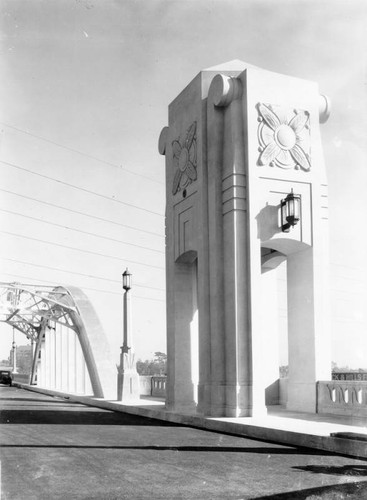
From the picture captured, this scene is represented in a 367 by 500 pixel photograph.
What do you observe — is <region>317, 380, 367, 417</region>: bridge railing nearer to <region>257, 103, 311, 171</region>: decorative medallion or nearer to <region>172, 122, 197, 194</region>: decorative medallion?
<region>257, 103, 311, 171</region>: decorative medallion

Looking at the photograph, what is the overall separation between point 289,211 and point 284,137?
2179 millimetres

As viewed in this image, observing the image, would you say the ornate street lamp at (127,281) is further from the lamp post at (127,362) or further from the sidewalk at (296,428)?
the sidewalk at (296,428)

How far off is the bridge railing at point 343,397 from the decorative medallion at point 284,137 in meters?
5.74

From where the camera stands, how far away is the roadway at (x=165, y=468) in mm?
7664

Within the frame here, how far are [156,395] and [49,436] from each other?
51.9 ft

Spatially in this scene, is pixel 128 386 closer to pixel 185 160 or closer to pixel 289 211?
pixel 185 160

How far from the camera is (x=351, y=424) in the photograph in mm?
14172

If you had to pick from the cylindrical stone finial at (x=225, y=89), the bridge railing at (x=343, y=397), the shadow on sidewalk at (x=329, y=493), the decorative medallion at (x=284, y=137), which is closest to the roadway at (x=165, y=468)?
the shadow on sidewalk at (x=329, y=493)

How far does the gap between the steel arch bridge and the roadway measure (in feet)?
52.5

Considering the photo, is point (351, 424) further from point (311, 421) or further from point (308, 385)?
point (308, 385)

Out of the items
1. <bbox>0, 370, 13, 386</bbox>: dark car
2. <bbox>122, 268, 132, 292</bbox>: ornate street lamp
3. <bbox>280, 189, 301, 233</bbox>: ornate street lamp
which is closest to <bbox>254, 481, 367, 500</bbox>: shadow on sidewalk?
<bbox>280, 189, 301, 233</bbox>: ornate street lamp

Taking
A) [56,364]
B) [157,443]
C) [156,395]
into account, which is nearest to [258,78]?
[157,443]

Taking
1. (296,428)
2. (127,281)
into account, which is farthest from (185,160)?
(296,428)

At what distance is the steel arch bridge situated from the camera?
32750 millimetres
